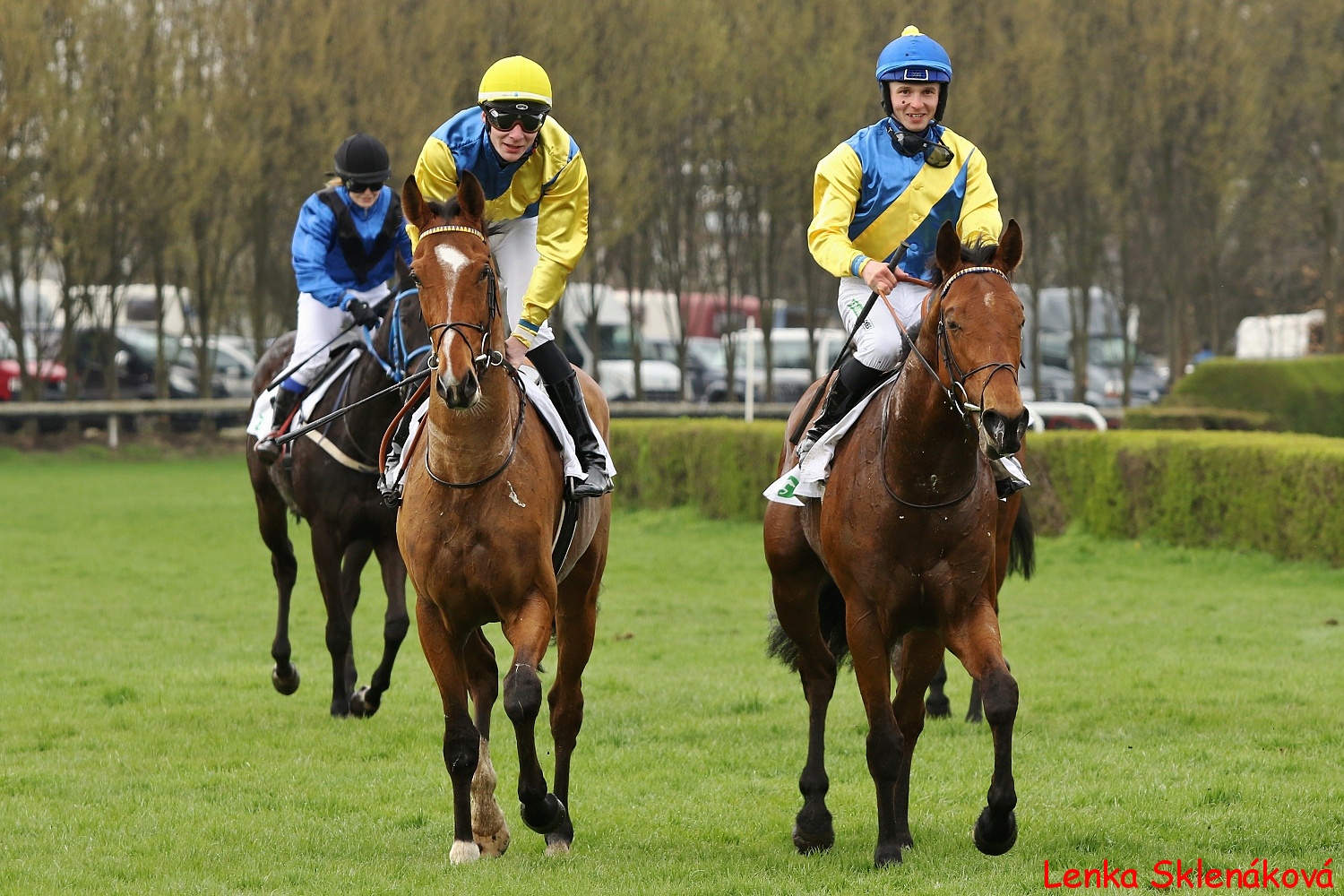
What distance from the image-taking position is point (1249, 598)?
11.8 meters

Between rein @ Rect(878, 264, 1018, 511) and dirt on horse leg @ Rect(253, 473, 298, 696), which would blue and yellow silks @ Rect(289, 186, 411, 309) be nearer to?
dirt on horse leg @ Rect(253, 473, 298, 696)

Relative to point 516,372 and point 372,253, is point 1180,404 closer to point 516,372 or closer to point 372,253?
point 372,253

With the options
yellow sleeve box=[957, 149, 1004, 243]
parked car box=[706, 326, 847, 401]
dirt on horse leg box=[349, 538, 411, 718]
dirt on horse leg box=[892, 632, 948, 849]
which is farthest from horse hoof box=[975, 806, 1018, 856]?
parked car box=[706, 326, 847, 401]

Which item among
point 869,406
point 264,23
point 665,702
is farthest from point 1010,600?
point 264,23

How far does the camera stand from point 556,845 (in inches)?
220

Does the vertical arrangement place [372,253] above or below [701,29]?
below

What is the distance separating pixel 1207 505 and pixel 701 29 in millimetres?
15533

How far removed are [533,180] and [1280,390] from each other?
674 inches

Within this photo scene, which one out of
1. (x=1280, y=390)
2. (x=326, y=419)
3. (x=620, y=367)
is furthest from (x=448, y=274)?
(x=620, y=367)

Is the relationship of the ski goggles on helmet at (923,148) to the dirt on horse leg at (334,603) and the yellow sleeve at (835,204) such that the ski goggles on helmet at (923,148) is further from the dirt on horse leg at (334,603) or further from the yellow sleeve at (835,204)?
the dirt on horse leg at (334,603)

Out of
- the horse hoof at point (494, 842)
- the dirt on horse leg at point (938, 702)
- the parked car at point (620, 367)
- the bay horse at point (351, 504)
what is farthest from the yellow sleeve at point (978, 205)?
the parked car at point (620, 367)

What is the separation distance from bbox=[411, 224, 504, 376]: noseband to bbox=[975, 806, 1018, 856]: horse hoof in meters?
2.04

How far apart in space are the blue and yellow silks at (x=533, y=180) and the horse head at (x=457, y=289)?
1.91ft

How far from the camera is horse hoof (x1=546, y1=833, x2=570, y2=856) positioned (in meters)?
5.57
